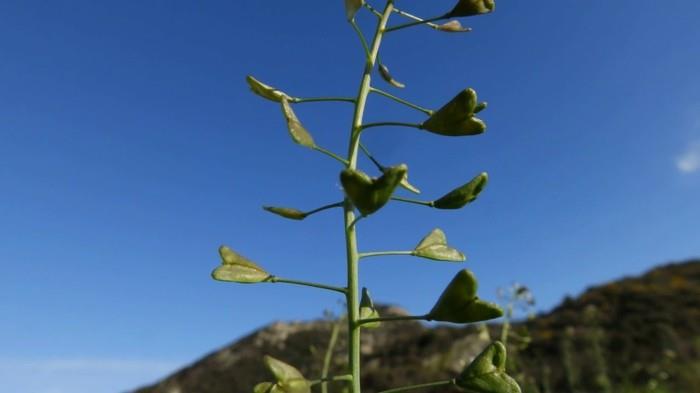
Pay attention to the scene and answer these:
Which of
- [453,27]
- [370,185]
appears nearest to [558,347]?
[453,27]

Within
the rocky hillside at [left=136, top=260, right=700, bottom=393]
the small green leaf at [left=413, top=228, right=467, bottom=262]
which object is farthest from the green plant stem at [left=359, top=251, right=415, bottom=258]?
the rocky hillside at [left=136, top=260, right=700, bottom=393]

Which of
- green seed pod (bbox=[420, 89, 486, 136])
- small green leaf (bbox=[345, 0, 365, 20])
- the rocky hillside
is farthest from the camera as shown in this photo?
the rocky hillside

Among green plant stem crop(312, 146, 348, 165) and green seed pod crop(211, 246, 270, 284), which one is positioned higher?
green plant stem crop(312, 146, 348, 165)

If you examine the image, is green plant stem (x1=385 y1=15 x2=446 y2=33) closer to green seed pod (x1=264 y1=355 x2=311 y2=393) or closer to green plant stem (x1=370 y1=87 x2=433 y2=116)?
green plant stem (x1=370 y1=87 x2=433 y2=116)

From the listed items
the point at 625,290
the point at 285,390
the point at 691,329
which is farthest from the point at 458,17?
A: the point at 625,290

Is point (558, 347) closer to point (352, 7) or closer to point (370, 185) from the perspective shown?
point (352, 7)
